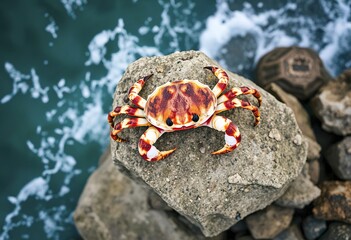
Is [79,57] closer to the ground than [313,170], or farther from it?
farther from it

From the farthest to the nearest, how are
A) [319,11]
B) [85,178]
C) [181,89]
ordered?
[319,11] < [85,178] < [181,89]

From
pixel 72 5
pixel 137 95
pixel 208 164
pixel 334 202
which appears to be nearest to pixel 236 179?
pixel 208 164

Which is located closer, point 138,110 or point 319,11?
point 138,110

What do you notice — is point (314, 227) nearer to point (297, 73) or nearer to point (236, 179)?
point (236, 179)

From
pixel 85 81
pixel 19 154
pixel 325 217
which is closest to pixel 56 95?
pixel 85 81

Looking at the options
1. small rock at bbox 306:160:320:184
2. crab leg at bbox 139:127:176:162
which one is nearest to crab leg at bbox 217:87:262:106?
crab leg at bbox 139:127:176:162

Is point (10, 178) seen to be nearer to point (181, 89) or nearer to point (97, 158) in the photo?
point (97, 158)

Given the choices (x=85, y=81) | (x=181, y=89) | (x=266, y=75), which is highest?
(x=85, y=81)
